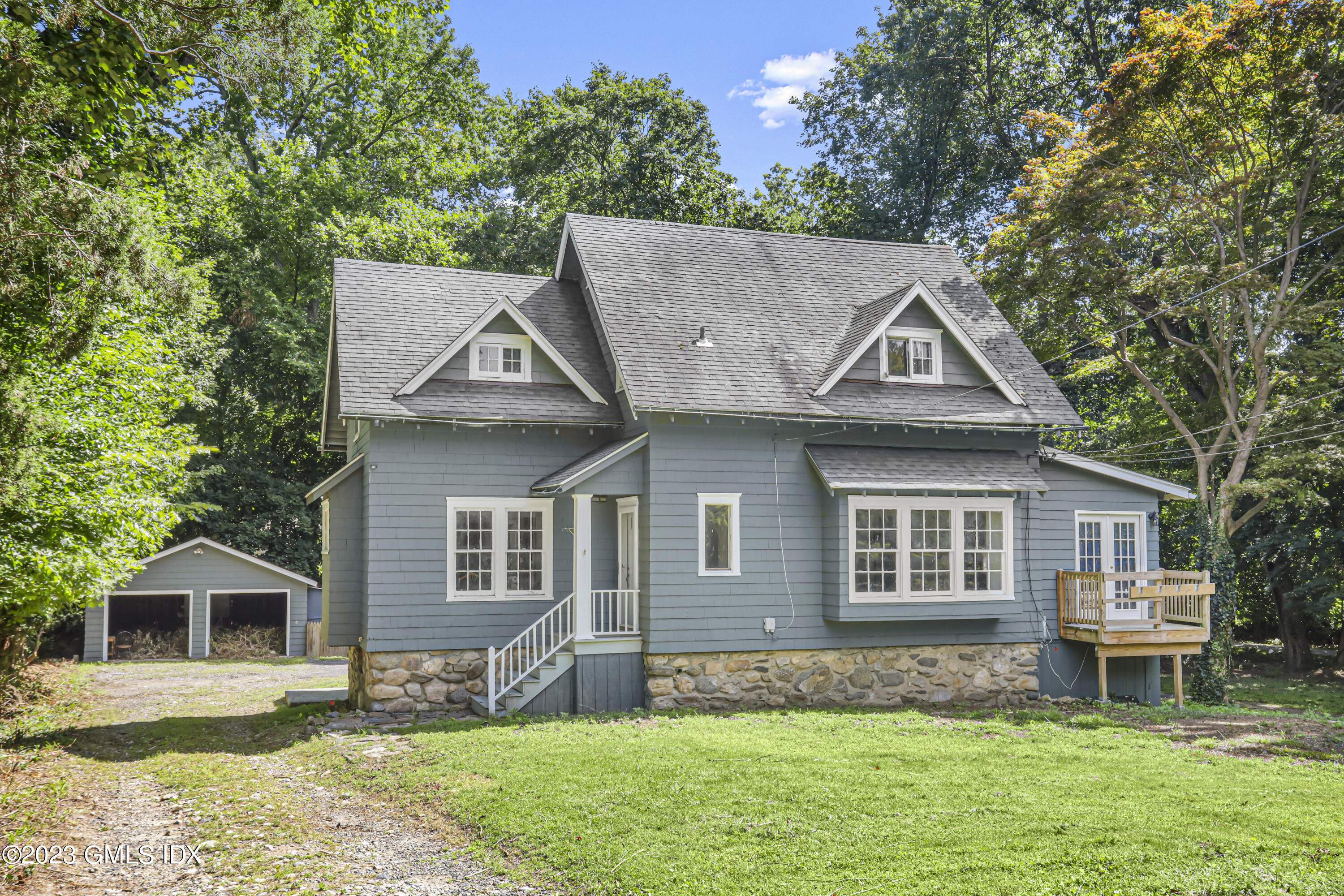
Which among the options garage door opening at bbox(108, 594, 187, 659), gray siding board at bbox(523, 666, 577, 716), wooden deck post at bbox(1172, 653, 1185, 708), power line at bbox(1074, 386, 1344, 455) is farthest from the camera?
garage door opening at bbox(108, 594, 187, 659)

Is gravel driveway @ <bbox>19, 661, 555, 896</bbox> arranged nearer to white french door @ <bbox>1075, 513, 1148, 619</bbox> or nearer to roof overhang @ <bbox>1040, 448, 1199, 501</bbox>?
roof overhang @ <bbox>1040, 448, 1199, 501</bbox>

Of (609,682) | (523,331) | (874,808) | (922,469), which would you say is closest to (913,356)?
(922,469)

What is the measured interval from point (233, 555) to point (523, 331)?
Answer: 1581 cm

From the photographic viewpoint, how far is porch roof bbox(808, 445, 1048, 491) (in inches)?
563

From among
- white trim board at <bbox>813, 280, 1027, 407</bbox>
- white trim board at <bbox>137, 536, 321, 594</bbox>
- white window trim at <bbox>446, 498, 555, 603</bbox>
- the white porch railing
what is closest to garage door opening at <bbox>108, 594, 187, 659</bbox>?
white trim board at <bbox>137, 536, 321, 594</bbox>

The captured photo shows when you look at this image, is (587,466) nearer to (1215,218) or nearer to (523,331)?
(523,331)

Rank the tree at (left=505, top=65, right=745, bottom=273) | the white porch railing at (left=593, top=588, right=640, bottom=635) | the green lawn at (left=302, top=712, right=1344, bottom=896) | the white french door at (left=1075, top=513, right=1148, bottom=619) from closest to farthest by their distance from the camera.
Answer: the green lawn at (left=302, top=712, right=1344, bottom=896)
the white porch railing at (left=593, top=588, right=640, bottom=635)
the white french door at (left=1075, top=513, right=1148, bottom=619)
the tree at (left=505, top=65, right=745, bottom=273)

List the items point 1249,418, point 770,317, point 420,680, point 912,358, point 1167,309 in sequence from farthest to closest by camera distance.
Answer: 1. point 1167,309
2. point 1249,418
3. point 770,317
4. point 912,358
5. point 420,680

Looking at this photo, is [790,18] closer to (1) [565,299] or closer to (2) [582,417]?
(1) [565,299]

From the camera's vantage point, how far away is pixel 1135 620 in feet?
53.6

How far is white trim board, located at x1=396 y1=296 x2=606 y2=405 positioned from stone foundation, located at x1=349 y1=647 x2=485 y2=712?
390 cm

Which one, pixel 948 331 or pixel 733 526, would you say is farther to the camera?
pixel 948 331

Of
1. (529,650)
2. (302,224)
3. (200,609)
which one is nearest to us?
(529,650)

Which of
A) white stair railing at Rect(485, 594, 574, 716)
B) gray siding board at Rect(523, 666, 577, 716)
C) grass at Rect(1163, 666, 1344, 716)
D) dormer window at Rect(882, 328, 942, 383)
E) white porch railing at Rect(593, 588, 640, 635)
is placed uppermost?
dormer window at Rect(882, 328, 942, 383)
